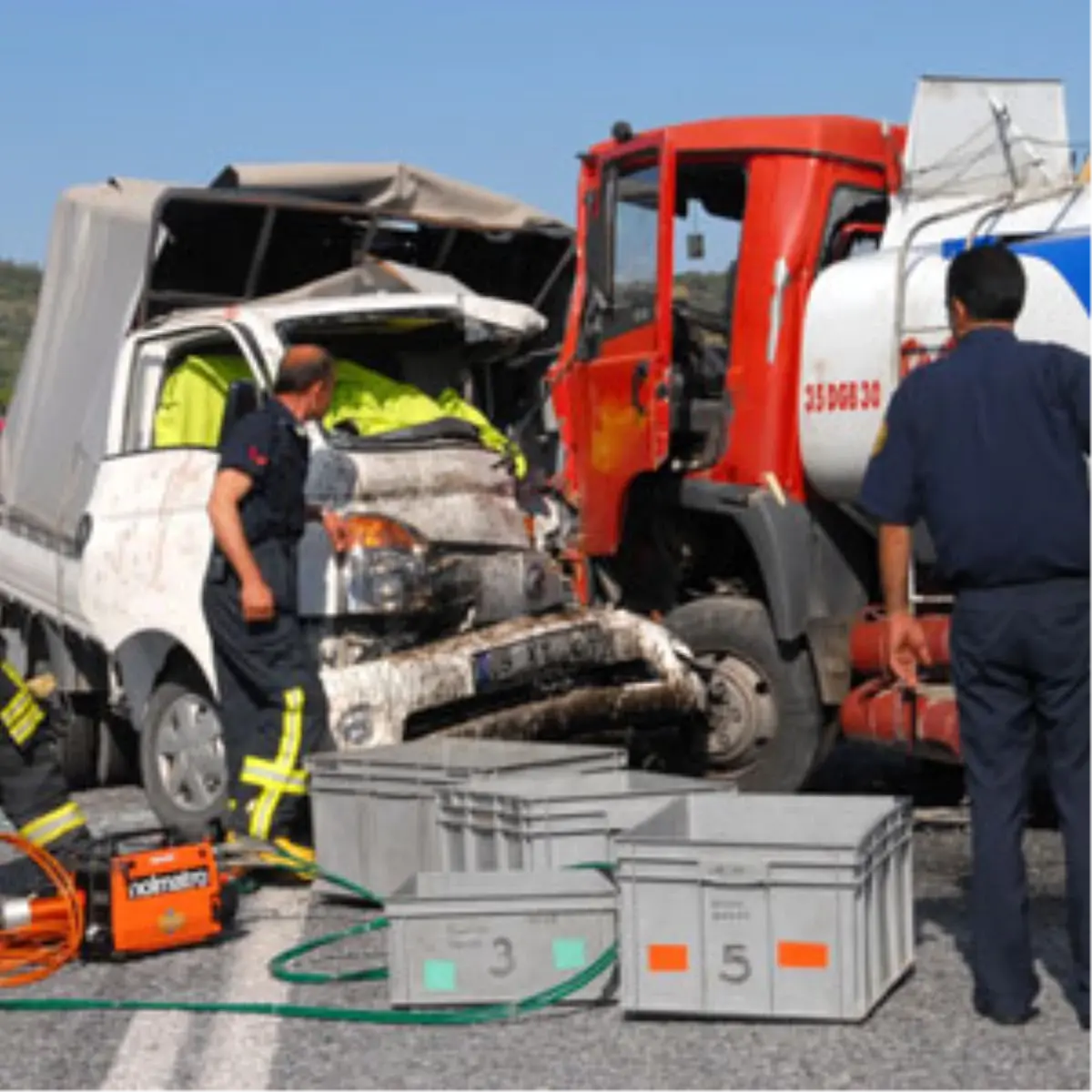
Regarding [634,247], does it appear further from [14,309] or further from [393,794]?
[14,309]

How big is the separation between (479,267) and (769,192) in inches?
104

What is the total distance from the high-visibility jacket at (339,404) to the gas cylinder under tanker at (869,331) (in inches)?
56.7

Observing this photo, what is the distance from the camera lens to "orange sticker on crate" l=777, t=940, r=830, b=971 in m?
5.73

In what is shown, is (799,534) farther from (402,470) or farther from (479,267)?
(479,267)

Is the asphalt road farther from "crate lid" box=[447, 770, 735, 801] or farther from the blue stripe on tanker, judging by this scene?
the blue stripe on tanker

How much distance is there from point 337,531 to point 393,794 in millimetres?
1352

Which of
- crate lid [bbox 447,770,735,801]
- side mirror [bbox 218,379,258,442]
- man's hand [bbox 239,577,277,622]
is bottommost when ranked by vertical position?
crate lid [bbox 447,770,735,801]

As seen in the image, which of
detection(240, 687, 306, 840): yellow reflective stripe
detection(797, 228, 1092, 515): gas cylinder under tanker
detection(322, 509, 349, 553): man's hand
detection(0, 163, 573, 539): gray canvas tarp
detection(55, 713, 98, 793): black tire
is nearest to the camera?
detection(797, 228, 1092, 515): gas cylinder under tanker

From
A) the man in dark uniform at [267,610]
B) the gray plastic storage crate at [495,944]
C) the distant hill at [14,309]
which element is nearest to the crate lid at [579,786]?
the gray plastic storage crate at [495,944]

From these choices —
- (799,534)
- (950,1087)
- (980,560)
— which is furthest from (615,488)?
(950,1087)

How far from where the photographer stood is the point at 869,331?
8516 mm

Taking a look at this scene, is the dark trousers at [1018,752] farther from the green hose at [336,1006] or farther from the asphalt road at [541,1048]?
the green hose at [336,1006]

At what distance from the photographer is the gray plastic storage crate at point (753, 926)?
5.72 meters

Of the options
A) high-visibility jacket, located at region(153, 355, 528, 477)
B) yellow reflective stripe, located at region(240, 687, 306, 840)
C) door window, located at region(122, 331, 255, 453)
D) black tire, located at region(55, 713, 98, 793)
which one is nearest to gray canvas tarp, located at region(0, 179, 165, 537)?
door window, located at region(122, 331, 255, 453)
